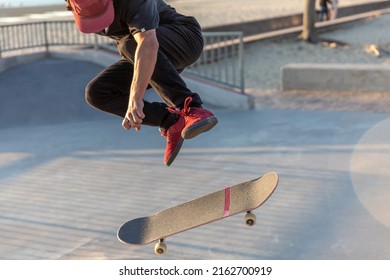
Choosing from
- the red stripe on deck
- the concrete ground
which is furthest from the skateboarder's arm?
the concrete ground

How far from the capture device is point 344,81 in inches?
530

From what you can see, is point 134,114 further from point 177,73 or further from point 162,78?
point 177,73

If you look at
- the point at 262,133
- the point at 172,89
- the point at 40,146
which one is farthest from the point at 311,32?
the point at 172,89

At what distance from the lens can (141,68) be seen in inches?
126

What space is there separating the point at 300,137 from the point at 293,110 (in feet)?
7.49

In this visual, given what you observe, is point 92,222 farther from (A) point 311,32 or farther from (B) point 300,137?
(A) point 311,32

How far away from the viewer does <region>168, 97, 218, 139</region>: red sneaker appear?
3.61 meters

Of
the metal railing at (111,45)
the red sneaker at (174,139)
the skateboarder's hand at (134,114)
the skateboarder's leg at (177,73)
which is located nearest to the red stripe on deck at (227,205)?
the red sneaker at (174,139)

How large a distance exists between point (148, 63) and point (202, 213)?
53.1 inches

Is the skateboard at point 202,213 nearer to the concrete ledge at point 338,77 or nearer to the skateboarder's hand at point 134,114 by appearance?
the skateboarder's hand at point 134,114

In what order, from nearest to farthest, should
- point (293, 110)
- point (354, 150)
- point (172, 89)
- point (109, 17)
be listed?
point (109, 17), point (172, 89), point (354, 150), point (293, 110)

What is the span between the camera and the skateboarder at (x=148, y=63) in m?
3.19

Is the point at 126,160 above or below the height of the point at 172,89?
below

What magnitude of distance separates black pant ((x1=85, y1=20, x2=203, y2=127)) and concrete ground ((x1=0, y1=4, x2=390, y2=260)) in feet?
6.94
